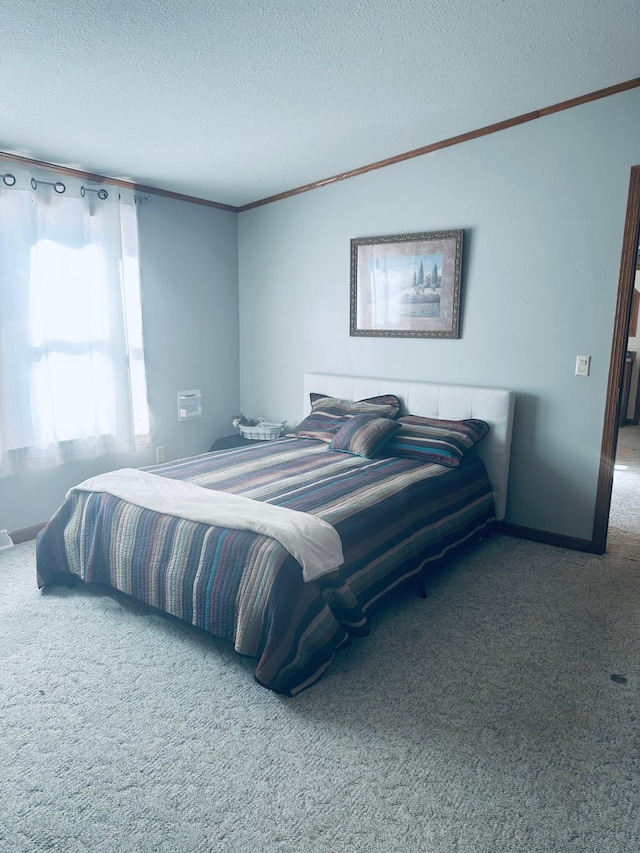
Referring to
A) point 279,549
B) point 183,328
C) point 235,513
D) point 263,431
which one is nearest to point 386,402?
point 263,431

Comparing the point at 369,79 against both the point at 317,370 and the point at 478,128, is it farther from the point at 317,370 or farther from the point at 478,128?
the point at 317,370

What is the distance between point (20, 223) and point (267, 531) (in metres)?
2.44

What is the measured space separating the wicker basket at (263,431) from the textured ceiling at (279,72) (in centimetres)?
191

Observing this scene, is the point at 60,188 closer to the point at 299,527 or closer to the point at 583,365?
the point at 299,527

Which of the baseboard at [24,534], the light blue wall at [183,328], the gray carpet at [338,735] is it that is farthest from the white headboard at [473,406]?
the baseboard at [24,534]

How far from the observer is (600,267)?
310cm

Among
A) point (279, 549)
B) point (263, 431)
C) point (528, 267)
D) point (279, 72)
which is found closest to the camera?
point (279, 549)

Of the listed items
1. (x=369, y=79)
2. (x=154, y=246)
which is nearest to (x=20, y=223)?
(x=154, y=246)

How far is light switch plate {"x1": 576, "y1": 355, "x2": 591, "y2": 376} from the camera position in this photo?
10.5ft

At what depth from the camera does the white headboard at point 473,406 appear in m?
3.41

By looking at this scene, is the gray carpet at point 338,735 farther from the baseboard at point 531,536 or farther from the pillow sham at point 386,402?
the pillow sham at point 386,402

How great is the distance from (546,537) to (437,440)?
3.07ft

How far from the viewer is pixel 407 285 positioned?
382cm

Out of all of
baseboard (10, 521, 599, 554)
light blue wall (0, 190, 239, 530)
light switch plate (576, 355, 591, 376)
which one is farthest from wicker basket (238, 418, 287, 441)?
light switch plate (576, 355, 591, 376)
